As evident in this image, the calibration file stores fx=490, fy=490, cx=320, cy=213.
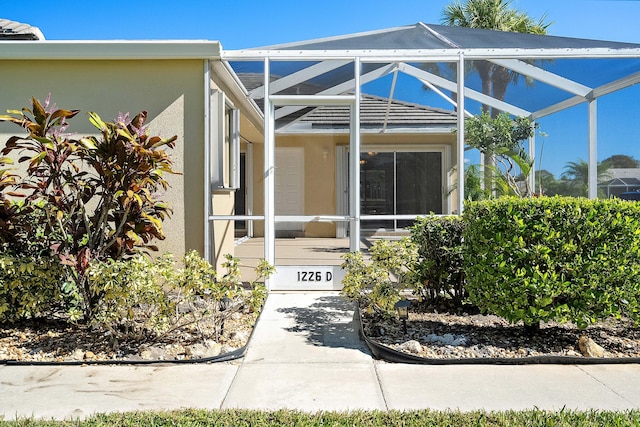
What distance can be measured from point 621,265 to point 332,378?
2.79 m

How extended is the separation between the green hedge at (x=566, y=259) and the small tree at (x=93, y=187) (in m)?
3.47

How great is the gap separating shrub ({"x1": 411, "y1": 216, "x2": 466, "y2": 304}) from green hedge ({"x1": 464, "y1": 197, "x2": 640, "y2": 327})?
1.22 meters

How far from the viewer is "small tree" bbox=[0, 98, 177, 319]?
475 centimetres

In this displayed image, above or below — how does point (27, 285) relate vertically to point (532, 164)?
below

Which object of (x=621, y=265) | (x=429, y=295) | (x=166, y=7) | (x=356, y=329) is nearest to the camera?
(x=621, y=265)

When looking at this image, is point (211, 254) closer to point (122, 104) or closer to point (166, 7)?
point (122, 104)

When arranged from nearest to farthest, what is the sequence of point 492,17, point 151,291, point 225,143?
1. point 151,291
2. point 225,143
3. point 492,17

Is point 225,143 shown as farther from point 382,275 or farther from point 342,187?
point 382,275

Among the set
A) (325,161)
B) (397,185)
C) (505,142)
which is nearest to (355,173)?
(325,161)

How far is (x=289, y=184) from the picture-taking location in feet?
23.2

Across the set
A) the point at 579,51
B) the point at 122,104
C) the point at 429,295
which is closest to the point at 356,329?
→ the point at 429,295

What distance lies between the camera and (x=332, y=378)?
4.05 metres

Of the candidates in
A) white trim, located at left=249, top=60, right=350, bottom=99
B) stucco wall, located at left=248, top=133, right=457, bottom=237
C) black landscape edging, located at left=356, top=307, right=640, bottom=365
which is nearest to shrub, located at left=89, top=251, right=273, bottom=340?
black landscape edging, located at left=356, top=307, right=640, bottom=365

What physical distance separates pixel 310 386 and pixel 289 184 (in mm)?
3687
